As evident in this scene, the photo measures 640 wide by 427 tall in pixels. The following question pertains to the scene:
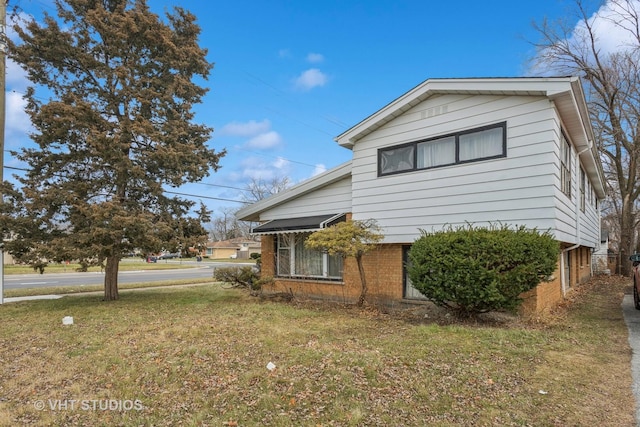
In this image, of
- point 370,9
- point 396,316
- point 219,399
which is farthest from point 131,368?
point 370,9

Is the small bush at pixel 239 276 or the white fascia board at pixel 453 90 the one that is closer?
the white fascia board at pixel 453 90

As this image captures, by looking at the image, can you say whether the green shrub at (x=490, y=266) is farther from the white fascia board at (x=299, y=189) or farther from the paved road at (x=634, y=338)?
the white fascia board at (x=299, y=189)

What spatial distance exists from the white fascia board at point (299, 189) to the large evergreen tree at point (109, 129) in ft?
8.35

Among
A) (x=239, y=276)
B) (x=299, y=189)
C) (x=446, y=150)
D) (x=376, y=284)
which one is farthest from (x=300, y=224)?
(x=446, y=150)

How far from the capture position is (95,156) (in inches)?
433

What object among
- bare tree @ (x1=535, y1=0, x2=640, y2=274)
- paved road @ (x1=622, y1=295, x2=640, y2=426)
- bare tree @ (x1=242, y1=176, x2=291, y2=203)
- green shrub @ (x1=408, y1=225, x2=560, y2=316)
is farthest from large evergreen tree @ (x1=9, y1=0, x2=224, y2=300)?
bare tree @ (x1=242, y1=176, x2=291, y2=203)

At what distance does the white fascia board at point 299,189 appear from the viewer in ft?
37.9

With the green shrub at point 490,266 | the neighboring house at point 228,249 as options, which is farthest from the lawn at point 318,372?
the neighboring house at point 228,249

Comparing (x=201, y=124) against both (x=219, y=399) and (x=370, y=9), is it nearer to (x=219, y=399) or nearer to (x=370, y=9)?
(x=370, y=9)

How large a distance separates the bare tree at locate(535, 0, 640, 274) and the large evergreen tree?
20.1 meters

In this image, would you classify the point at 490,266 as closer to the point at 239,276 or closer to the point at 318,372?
the point at 318,372

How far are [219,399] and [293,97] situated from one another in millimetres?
21190

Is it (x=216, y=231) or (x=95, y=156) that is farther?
(x=216, y=231)

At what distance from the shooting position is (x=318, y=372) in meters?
4.89
